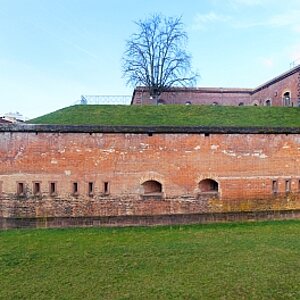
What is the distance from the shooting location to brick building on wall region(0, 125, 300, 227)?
31.6 ft

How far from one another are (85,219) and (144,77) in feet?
63.8

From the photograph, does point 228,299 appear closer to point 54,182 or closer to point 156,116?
point 54,182

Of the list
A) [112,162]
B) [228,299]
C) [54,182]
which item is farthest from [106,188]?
[228,299]

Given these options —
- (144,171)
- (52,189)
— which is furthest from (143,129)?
(52,189)

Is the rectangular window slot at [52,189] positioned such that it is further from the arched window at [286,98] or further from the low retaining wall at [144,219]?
the arched window at [286,98]

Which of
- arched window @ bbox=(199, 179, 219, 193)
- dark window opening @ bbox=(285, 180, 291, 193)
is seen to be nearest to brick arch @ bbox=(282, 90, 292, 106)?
dark window opening @ bbox=(285, 180, 291, 193)

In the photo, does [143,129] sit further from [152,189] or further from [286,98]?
Answer: [286,98]

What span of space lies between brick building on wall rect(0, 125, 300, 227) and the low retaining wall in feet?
0.35

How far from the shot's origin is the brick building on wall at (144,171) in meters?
9.62

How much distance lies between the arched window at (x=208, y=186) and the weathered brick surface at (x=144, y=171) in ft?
0.46

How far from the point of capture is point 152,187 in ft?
33.6

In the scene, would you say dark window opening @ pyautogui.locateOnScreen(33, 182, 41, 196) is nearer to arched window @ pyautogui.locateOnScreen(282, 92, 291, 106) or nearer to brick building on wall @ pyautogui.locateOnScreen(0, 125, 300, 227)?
brick building on wall @ pyautogui.locateOnScreen(0, 125, 300, 227)

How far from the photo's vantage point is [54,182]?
9664 mm

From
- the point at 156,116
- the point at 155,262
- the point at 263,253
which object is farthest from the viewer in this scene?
the point at 156,116
